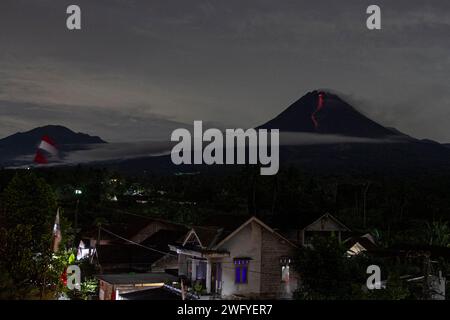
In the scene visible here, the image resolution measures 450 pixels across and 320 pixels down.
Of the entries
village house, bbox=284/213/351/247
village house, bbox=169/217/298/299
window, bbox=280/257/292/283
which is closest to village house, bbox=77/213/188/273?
village house, bbox=169/217/298/299

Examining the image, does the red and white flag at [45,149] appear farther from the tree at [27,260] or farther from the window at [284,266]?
the window at [284,266]

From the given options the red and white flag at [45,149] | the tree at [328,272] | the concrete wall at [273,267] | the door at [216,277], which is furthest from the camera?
the concrete wall at [273,267]

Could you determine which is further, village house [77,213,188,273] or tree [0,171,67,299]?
village house [77,213,188,273]

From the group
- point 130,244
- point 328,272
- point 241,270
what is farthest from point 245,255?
point 130,244

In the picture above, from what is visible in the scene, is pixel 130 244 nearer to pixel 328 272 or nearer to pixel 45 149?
pixel 45 149

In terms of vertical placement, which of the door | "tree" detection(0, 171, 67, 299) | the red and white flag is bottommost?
the door

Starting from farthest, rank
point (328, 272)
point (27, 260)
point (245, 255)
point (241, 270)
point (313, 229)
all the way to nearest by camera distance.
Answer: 1. point (313, 229)
2. point (245, 255)
3. point (241, 270)
4. point (328, 272)
5. point (27, 260)

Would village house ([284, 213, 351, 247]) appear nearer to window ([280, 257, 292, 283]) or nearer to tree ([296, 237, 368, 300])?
window ([280, 257, 292, 283])

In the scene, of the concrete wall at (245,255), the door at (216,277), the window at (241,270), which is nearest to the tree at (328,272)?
the concrete wall at (245,255)

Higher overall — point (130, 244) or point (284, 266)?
point (130, 244)
